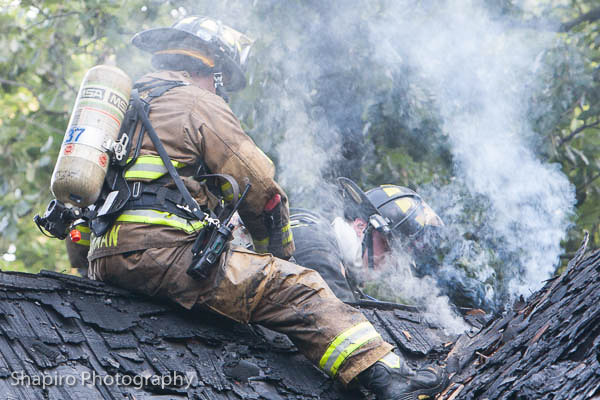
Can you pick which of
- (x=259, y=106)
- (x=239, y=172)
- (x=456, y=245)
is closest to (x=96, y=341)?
(x=239, y=172)

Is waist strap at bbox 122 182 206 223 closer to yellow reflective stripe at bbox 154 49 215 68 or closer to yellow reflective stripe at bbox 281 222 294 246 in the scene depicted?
yellow reflective stripe at bbox 281 222 294 246

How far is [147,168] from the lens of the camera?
363 centimetres

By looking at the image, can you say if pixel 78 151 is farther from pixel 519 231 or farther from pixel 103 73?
pixel 519 231

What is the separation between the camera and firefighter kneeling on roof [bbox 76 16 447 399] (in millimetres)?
3422

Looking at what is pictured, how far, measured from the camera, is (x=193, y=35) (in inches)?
176

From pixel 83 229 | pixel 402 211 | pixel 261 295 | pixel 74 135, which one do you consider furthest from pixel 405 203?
pixel 74 135

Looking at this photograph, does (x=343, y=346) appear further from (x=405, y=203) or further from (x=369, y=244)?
(x=405, y=203)

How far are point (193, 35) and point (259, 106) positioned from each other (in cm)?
304

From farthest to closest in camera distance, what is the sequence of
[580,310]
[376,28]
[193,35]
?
[376,28]
[193,35]
[580,310]

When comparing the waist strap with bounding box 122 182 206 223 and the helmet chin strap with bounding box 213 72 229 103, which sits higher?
the helmet chin strap with bounding box 213 72 229 103

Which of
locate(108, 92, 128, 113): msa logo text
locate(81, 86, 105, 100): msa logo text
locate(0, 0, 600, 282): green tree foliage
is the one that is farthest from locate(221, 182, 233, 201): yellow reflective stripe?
locate(0, 0, 600, 282): green tree foliage

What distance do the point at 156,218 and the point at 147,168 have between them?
0.29 m

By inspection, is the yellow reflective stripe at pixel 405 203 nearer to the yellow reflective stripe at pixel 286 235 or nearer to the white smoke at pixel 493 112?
the white smoke at pixel 493 112

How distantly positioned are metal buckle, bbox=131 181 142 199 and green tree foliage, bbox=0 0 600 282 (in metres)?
3.74
